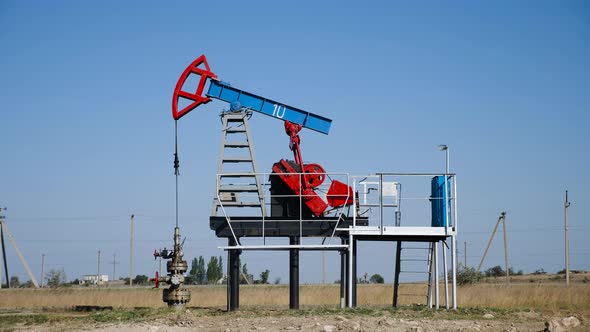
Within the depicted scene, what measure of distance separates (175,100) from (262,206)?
407cm

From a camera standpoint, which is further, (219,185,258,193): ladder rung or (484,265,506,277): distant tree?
(484,265,506,277): distant tree

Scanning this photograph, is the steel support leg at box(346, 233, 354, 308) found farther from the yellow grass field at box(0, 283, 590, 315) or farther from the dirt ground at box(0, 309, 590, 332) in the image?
the yellow grass field at box(0, 283, 590, 315)

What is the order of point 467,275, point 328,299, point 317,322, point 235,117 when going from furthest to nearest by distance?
point 467,275 → point 328,299 → point 235,117 → point 317,322

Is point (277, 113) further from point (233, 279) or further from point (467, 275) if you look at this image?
point (467, 275)

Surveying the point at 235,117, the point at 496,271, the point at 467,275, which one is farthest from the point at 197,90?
the point at 496,271

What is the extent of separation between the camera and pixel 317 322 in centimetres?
1966

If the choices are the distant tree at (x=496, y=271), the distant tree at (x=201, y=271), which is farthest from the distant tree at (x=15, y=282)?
the distant tree at (x=496, y=271)

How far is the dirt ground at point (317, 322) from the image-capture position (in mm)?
19375

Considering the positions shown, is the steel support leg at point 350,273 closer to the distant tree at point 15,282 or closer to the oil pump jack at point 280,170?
the oil pump jack at point 280,170

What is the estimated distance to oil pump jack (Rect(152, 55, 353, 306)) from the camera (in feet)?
76.9

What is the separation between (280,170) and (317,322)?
5.94 m

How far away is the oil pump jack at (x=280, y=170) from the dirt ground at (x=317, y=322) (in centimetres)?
142

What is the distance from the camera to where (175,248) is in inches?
926

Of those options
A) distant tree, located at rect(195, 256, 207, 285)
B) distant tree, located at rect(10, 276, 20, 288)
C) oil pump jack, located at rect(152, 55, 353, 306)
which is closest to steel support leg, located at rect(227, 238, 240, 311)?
oil pump jack, located at rect(152, 55, 353, 306)
